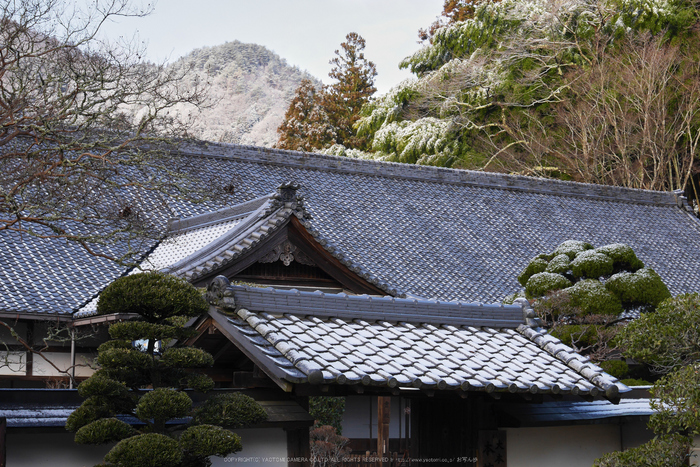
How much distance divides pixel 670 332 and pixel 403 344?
2.51 m

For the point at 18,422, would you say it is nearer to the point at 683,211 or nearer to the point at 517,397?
the point at 517,397

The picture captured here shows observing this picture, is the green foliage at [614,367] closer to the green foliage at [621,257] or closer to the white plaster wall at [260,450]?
the green foliage at [621,257]

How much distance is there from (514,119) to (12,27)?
21241 mm

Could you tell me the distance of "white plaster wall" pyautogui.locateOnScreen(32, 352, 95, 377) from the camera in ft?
36.2

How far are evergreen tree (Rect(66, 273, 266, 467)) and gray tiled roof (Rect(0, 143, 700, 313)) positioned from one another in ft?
24.1

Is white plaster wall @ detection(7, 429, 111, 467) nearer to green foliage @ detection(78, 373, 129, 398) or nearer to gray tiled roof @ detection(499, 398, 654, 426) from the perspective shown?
green foliage @ detection(78, 373, 129, 398)

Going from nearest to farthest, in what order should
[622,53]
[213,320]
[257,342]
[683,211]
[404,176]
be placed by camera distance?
[257,342] < [213,320] < [404,176] < [683,211] < [622,53]

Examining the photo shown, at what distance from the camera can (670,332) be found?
261 inches

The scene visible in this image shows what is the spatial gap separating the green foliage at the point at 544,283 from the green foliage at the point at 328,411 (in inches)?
143

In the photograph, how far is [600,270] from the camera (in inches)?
487

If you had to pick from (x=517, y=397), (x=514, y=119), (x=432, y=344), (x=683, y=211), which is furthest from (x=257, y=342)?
(x=514, y=119)

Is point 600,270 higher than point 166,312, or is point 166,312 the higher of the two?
point 600,270

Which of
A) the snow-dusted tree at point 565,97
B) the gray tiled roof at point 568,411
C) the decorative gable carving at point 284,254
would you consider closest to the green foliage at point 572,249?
the decorative gable carving at point 284,254

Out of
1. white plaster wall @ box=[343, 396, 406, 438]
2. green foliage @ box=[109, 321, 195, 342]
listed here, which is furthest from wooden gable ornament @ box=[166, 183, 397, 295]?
green foliage @ box=[109, 321, 195, 342]
